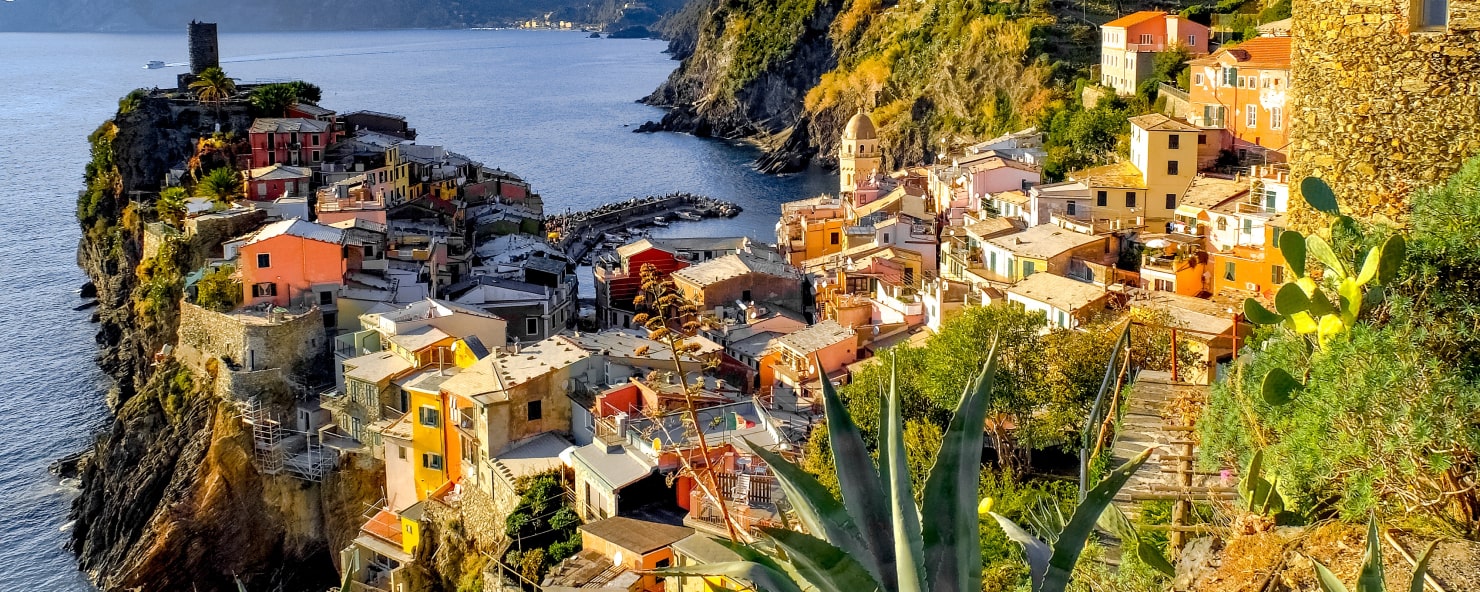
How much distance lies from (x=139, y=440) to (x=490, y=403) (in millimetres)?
10677

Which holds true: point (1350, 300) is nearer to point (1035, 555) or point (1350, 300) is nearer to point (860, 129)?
point (1035, 555)

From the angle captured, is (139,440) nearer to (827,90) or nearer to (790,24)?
(827,90)

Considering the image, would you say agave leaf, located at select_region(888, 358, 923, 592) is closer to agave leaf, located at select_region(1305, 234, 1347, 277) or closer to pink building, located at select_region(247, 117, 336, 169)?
agave leaf, located at select_region(1305, 234, 1347, 277)

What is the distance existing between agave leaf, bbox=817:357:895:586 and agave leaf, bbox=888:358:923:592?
0.36ft

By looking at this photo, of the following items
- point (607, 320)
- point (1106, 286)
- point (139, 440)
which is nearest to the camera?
point (1106, 286)

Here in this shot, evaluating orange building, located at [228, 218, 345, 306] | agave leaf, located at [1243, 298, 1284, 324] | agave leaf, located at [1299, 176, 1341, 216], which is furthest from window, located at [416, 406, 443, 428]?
agave leaf, located at [1299, 176, 1341, 216]

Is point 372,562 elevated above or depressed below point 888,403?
below

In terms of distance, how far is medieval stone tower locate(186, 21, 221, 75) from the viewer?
149 feet

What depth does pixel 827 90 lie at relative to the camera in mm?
72125

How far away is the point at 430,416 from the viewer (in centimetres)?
1942

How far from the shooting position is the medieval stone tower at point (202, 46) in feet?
149

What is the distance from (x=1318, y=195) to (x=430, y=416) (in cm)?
1541

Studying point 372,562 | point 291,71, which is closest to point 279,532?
point 372,562

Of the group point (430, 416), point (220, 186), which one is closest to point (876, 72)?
point (220, 186)
